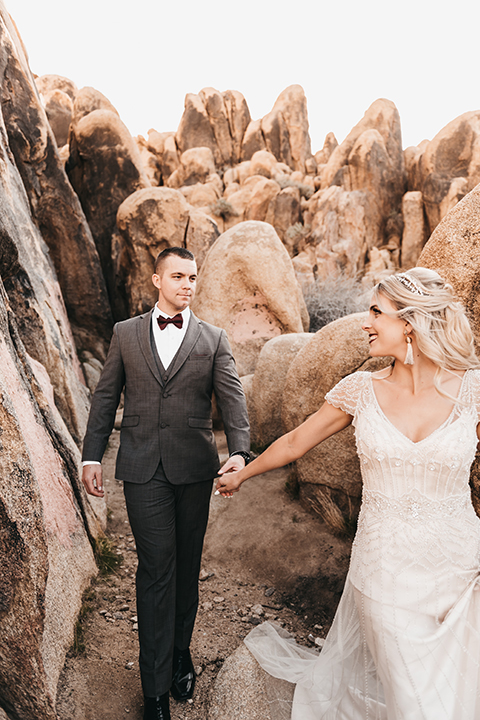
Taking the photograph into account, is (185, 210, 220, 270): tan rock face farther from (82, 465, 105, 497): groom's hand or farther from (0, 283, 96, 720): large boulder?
(82, 465, 105, 497): groom's hand

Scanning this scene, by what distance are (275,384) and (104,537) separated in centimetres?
266

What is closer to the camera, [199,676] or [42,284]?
[199,676]

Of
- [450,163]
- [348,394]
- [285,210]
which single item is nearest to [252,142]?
[285,210]

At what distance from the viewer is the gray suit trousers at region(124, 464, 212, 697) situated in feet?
8.45

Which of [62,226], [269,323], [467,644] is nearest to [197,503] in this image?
[467,644]

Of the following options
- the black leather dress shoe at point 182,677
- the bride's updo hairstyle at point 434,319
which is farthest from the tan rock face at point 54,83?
the black leather dress shoe at point 182,677

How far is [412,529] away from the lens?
2.09 meters

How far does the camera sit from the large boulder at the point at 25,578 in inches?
89.7

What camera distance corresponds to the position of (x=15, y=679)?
2.27 metres

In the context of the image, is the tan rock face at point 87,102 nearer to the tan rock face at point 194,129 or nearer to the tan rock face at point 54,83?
the tan rock face at point 54,83

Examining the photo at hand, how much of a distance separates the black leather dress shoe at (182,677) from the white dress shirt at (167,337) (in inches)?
65.0

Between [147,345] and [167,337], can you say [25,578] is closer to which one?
[147,345]

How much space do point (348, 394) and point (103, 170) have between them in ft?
33.0

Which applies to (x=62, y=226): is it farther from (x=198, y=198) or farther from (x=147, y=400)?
(x=198, y=198)
